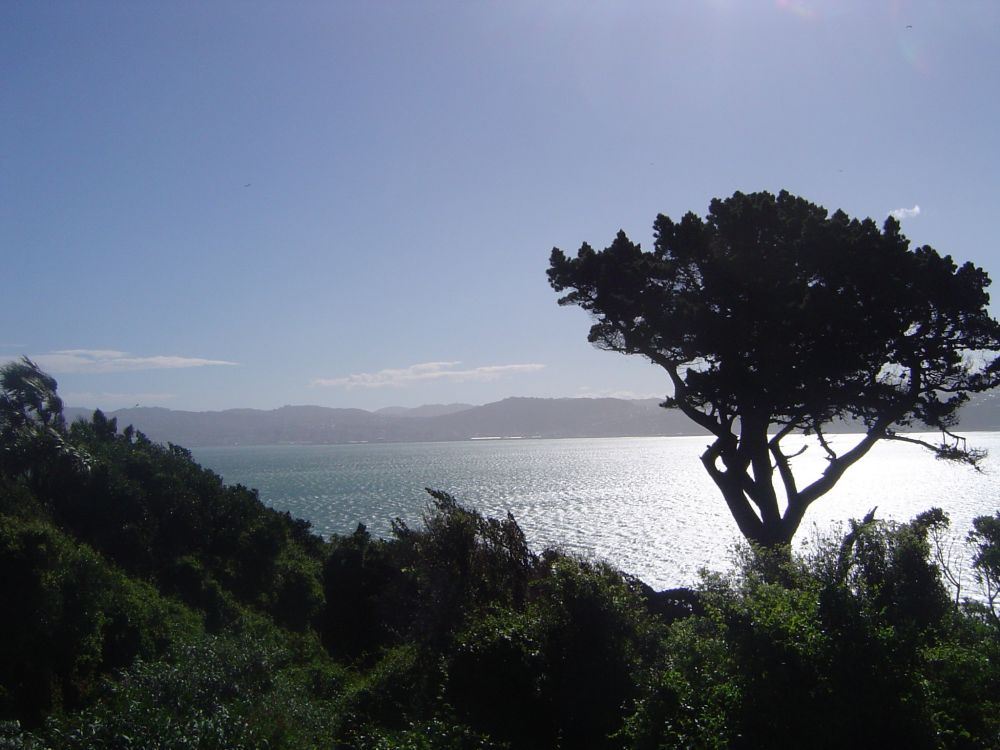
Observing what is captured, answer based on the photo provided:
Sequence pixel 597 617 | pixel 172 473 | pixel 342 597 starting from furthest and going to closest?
1. pixel 172 473
2. pixel 342 597
3. pixel 597 617

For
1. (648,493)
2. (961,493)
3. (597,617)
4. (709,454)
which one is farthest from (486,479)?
(597,617)

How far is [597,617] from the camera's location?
9555 mm

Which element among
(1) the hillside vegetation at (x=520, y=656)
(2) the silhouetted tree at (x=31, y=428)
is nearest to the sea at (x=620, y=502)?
(1) the hillside vegetation at (x=520, y=656)

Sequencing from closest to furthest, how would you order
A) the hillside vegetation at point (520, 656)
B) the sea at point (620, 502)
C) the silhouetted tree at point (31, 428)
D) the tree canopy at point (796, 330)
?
the hillside vegetation at point (520, 656) < the tree canopy at point (796, 330) < the silhouetted tree at point (31, 428) < the sea at point (620, 502)

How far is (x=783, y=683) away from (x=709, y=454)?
36.0ft

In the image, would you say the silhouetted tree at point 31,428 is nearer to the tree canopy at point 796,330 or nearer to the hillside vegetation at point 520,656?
the hillside vegetation at point 520,656

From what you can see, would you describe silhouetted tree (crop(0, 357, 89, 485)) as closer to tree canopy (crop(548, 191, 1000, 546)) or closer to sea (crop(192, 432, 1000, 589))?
sea (crop(192, 432, 1000, 589))

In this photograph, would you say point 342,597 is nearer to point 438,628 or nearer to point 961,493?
point 438,628

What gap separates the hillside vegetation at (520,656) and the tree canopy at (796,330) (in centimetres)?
264

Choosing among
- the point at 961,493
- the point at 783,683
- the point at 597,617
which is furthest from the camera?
the point at 961,493

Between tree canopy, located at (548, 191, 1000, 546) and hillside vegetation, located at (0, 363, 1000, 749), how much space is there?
2641mm

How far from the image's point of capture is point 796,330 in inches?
589

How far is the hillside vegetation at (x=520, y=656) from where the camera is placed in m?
6.04

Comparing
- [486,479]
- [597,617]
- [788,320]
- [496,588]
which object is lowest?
[486,479]
